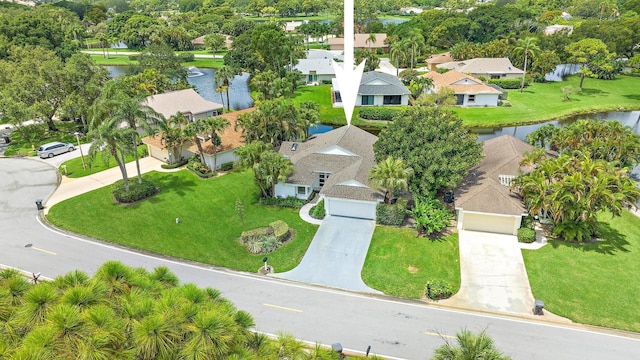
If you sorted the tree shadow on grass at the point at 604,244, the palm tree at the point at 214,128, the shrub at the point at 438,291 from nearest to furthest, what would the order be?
1. the shrub at the point at 438,291
2. the tree shadow on grass at the point at 604,244
3. the palm tree at the point at 214,128

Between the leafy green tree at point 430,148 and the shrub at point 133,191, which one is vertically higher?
the leafy green tree at point 430,148

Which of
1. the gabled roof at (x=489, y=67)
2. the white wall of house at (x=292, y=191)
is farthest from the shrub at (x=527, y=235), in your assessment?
the gabled roof at (x=489, y=67)

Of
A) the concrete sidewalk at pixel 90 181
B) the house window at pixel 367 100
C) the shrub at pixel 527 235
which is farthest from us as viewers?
the house window at pixel 367 100

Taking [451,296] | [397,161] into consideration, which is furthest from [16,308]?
[397,161]

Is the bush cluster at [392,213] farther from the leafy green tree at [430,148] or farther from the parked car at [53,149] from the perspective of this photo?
the parked car at [53,149]

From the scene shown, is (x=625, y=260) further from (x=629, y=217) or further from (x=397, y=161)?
(x=397, y=161)

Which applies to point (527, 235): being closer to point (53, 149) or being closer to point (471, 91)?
point (471, 91)
